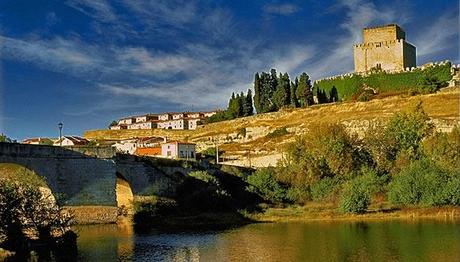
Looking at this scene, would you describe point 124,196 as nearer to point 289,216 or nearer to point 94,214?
point 94,214

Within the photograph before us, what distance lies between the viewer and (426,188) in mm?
39469

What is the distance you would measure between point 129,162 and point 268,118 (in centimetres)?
4415

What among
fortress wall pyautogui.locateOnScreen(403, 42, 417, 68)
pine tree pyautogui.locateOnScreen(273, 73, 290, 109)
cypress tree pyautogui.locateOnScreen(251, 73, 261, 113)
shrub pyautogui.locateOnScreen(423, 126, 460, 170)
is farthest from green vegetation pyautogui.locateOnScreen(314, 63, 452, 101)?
shrub pyautogui.locateOnScreen(423, 126, 460, 170)

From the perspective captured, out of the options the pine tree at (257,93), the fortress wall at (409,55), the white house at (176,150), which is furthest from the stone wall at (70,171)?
the fortress wall at (409,55)

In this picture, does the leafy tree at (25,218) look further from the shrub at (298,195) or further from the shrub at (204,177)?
the shrub at (298,195)

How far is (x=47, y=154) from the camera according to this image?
34.3 meters

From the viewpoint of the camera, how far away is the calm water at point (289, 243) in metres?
23.2

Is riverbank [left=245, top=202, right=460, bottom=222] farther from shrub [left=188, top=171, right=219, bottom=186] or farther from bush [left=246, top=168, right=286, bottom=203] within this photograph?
shrub [left=188, top=171, right=219, bottom=186]

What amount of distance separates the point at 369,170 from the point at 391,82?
133ft

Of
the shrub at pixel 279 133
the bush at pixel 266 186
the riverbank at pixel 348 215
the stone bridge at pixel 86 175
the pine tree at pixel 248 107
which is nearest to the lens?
the stone bridge at pixel 86 175

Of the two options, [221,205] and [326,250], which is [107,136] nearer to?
[221,205]

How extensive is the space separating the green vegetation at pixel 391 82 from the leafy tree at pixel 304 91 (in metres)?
7.13

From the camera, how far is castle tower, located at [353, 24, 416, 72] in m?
91.3

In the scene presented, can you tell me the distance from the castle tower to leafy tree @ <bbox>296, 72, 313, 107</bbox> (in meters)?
13.1
